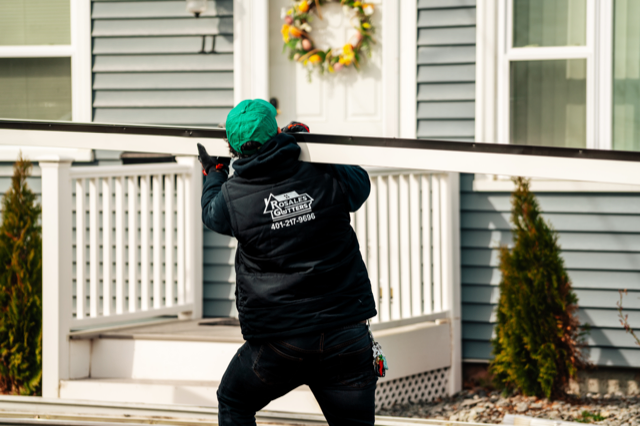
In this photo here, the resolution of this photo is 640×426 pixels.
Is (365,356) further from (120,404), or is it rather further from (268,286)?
(120,404)

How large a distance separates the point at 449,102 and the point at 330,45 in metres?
0.97

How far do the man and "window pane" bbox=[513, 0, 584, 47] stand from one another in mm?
3060

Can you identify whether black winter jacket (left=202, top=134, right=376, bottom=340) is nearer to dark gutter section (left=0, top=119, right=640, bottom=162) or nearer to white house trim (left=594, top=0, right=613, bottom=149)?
dark gutter section (left=0, top=119, right=640, bottom=162)

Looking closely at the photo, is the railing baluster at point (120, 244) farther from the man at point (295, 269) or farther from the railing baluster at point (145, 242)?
the man at point (295, 269)

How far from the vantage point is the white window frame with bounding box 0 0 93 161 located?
16.8 ft

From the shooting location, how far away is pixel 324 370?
2.07 m

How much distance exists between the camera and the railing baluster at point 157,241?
4.50 m

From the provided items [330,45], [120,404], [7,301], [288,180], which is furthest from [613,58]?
[7,301]

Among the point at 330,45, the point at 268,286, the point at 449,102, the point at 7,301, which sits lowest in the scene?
the point at 7,301

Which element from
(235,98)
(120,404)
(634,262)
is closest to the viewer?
(120,404)

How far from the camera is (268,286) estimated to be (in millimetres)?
2086

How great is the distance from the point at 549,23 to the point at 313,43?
64.2 inches

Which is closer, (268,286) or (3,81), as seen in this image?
(268,286)

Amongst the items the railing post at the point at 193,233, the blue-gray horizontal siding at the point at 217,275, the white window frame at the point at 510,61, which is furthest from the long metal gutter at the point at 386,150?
the white window frame at the point at 510,61
